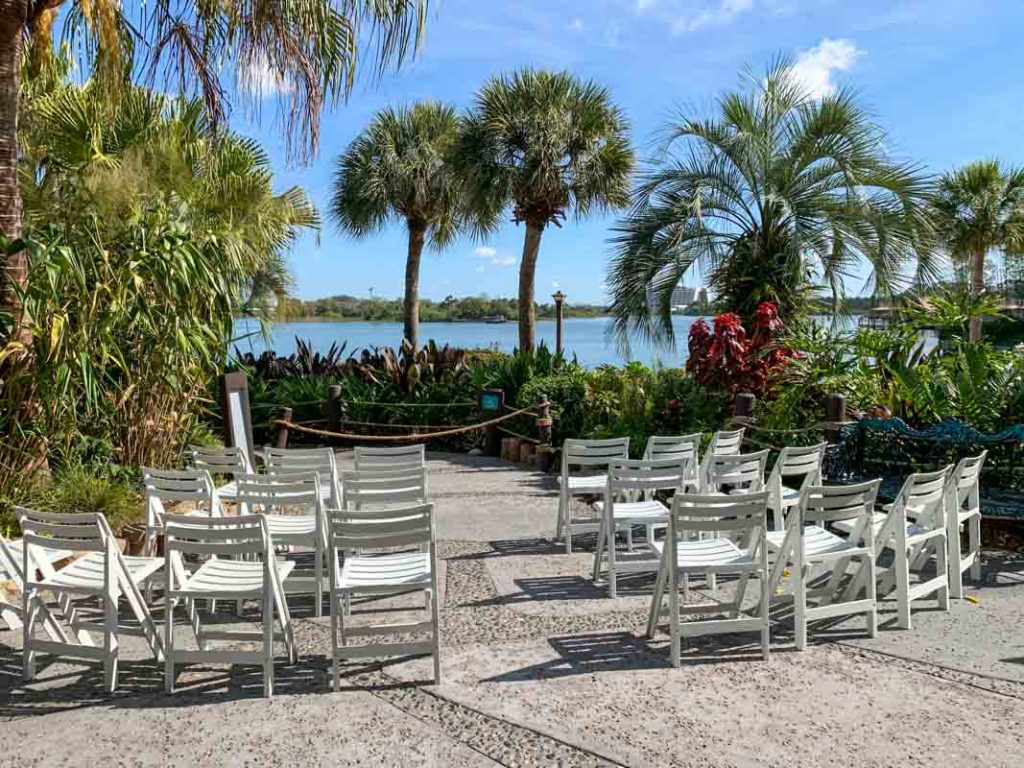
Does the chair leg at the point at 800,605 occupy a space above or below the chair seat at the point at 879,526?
below

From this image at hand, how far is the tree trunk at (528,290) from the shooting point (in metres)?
17.9

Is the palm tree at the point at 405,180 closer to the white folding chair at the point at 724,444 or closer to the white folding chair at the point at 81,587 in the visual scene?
the white folding chair at the point at 724,444

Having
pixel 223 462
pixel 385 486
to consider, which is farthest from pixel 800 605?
pixel 223 462

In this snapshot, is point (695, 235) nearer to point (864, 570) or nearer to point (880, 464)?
point (880, 464)

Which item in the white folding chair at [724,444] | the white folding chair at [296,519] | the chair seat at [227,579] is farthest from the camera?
the white folding chair at [724,444]

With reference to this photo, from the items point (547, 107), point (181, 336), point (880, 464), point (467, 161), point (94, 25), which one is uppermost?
point (547, 107)

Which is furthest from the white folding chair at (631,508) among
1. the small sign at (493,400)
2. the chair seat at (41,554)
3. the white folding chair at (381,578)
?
the small sign at (493,400)

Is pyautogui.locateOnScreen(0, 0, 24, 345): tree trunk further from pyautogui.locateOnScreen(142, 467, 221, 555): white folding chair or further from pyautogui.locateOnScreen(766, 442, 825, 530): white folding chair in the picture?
pyautogui.locateOnScreen(766, 442, 825, 530): white folding chair

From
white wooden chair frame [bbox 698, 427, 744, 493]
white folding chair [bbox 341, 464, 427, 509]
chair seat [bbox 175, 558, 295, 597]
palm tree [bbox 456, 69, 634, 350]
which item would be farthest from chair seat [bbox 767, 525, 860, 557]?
palm tree [bbox 456, 69, 634, 350]

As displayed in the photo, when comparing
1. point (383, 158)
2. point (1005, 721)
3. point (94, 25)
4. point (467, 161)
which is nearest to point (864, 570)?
point (1005, 721)

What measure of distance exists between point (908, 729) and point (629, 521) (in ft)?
8.14

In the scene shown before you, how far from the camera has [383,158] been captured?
22641 mm

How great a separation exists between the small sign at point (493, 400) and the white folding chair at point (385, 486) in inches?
224

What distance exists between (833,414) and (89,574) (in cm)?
662
